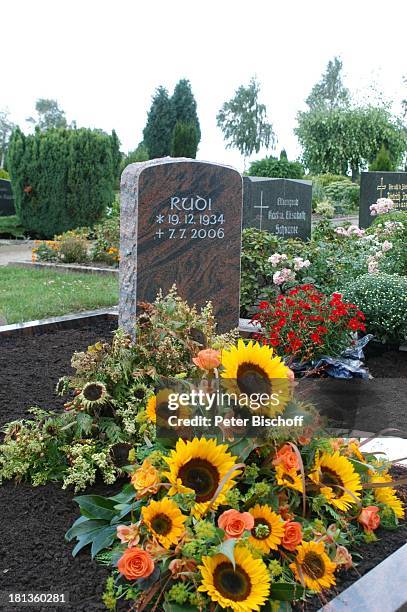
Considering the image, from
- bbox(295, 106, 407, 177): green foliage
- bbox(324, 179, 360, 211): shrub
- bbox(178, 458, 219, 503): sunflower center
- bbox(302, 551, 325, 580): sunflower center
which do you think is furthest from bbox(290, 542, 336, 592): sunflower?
bbox(295, 106, 407, 177): green foliage

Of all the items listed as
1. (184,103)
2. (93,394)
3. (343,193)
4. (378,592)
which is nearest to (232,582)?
(378,592)

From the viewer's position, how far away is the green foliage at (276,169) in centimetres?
2602

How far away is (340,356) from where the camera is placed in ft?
18.7

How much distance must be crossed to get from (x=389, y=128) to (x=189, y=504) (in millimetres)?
37219

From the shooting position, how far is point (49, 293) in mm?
9125

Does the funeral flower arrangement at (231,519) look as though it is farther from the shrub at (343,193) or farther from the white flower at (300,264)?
the shrub at (343,193)

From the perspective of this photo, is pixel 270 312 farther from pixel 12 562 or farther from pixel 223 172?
pixel 12 562

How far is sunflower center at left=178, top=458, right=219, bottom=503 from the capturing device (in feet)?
7.87

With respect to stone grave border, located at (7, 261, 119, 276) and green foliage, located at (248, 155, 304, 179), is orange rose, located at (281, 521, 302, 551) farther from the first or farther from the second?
green foliage, located at (248, 155, 304, 179)

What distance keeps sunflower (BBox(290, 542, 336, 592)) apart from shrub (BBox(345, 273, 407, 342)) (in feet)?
13.4

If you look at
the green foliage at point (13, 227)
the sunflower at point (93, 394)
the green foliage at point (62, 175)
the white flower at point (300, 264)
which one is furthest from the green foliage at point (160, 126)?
the sunflower at point (93, 394)

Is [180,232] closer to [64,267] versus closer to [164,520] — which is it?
[164,520]

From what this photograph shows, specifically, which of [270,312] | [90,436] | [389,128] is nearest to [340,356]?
[270,312]

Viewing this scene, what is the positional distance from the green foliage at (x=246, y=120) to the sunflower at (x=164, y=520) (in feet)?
216
